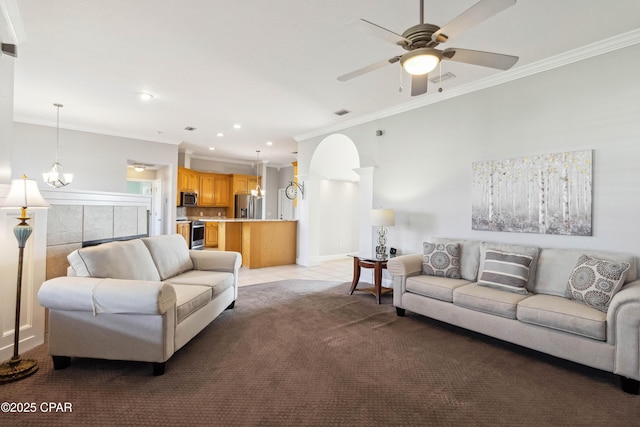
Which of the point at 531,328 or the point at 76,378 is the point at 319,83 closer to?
the point at 531,328

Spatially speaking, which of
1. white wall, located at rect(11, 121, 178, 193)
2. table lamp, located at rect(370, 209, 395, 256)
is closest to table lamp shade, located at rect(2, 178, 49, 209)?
table lamp, located at rect(370, 209, 395, 256)

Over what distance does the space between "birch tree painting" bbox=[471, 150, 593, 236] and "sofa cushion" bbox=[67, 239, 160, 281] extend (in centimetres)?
371

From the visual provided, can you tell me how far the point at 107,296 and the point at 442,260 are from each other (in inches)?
128

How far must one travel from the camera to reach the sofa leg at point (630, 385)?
7.07ft

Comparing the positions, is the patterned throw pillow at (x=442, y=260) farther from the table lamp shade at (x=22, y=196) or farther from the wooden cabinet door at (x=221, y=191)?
the wooden cabinet door at (x=221, y=191)

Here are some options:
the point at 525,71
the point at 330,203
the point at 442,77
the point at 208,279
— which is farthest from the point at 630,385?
the point at 330,203

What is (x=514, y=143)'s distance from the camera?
362 centimetres

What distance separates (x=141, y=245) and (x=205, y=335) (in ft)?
3.55

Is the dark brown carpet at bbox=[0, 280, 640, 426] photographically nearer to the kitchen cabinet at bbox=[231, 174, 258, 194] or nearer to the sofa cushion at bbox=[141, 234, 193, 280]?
the sofa cushion at bbox=[141, 234, 193, 280]

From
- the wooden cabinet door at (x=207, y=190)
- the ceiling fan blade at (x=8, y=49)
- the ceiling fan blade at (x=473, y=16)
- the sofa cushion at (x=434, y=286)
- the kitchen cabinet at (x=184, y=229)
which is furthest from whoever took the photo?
the wooden cabinet door at (x=207, y=190)

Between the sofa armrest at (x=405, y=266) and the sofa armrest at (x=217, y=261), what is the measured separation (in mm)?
1868

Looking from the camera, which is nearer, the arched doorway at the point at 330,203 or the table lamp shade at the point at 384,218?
the table lamp shade at the point at 384,218

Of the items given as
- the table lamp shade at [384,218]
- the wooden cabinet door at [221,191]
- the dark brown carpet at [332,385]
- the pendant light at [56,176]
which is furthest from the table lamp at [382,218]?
the wooden cabinet door at [221,191]

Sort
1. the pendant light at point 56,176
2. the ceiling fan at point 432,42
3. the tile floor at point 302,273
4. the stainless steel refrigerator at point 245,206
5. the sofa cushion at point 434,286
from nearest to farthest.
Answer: the ceiling fan at point 432,42 < the sofa cushion at point 434,286 < the pendant light at point 56,176 < the tile floor at point 302,273 < the stainless steel refrigerator at point 245,206
